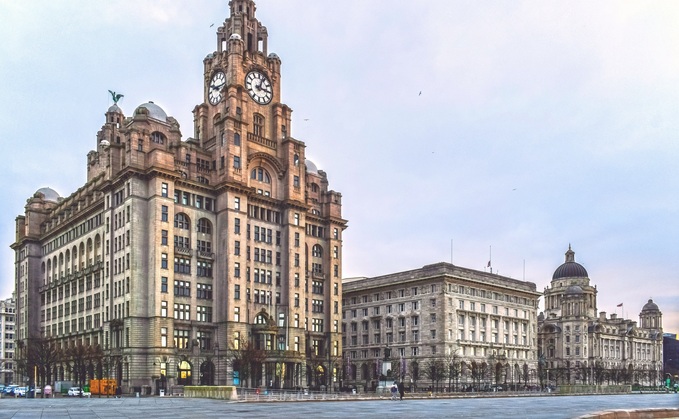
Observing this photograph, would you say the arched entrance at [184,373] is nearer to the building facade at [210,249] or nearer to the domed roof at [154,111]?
the building facade at [210,249]

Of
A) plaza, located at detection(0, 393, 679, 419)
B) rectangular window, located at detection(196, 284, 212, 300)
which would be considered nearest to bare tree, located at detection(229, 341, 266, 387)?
rectangular window, located at detection(196, 284, 212, 300)

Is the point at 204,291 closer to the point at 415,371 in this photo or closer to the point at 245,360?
the point at 245,360

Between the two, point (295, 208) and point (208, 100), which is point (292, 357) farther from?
point (208, 100)

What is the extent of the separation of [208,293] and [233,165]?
19.7m

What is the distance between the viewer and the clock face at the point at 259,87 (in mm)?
121938

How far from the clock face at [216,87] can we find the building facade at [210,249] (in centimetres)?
35

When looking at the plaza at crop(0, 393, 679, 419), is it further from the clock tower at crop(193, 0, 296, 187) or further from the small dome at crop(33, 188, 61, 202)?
the small dome at crop(33, 188, 61, 202)

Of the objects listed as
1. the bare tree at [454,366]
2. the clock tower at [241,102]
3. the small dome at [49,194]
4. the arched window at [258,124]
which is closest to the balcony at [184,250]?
the clock tower at [241,102]

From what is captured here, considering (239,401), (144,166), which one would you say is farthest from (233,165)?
(239,401)

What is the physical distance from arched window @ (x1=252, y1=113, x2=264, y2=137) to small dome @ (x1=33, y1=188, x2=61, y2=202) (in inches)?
2040

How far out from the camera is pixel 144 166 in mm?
104625

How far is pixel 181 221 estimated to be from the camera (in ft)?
354

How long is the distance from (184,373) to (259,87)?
48.9 m

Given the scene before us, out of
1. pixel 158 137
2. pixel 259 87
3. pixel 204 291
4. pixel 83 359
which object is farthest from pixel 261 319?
pixel 259 87
